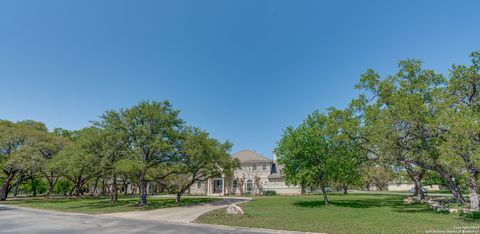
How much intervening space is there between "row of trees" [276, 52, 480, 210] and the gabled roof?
24480 mm

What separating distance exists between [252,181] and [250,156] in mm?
5027

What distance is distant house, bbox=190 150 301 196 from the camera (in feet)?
160

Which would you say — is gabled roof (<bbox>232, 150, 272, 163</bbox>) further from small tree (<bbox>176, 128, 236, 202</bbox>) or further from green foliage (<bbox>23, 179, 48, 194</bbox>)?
green foliage (<bbox>23, 179, 48, 194</bbox>)

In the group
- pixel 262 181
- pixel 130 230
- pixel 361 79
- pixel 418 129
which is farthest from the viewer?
pixel 262 181

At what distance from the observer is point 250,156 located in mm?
52469

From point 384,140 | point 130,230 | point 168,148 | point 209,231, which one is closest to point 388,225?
point 384,140

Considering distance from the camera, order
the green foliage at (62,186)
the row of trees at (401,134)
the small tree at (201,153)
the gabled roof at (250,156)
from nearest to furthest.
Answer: the row of trees at (401,134)
the small tree at (201,153)
the gabled roof at (250,156)
the green foliage at (62,186)

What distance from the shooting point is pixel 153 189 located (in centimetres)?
6356

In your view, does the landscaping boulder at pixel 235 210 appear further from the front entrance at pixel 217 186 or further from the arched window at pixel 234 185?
the front entrance at pixel 217 186

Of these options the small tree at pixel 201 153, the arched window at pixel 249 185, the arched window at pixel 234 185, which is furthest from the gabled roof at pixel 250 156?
the small tree at pixel 201 153

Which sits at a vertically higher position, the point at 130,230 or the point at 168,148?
the point at 168,148

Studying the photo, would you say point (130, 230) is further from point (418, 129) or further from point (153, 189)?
point (153, 189)

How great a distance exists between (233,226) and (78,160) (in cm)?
1832

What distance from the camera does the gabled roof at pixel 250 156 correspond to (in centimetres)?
5080
